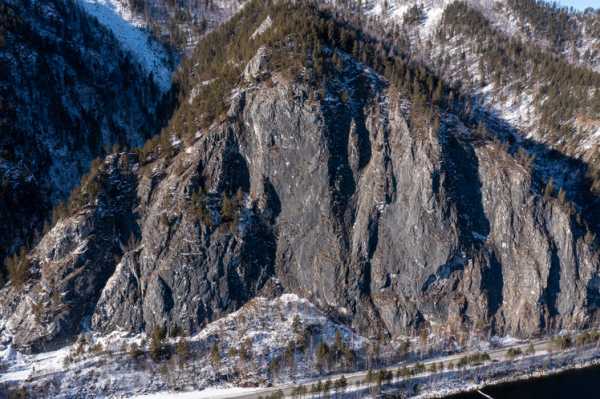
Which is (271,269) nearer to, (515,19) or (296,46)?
(296,46)

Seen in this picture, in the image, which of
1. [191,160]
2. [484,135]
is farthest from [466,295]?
[191,160]

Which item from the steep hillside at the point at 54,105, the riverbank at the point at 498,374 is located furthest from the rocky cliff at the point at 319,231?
the steep hillside at the point at 54,105

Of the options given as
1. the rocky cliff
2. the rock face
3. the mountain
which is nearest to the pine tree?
the mountain

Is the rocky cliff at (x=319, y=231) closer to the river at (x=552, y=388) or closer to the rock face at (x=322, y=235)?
the rock face at (x=322, y=235)

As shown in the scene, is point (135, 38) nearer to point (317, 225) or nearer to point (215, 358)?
point (317, 225)

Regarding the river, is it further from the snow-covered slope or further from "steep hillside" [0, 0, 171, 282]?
"steep hillside" [0, 0, 171, 282]
